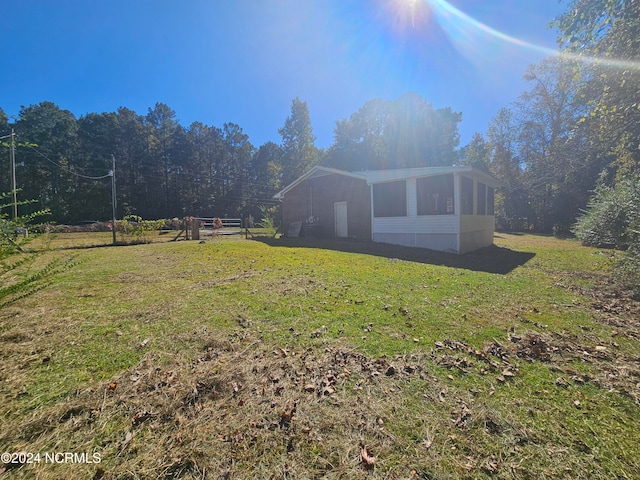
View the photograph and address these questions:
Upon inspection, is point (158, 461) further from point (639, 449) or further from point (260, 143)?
point (260, 143)

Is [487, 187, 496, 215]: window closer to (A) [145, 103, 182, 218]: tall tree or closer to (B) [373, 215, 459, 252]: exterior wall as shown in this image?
(B) [373, 215, 459, 252]: exterior wall

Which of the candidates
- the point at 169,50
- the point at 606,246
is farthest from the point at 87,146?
the point at 606,246

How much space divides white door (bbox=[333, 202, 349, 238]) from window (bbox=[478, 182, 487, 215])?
6.83 metres

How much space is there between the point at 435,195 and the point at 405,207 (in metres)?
1.38

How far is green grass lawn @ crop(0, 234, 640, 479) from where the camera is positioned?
169 centimetres

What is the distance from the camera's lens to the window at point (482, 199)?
44.0ft

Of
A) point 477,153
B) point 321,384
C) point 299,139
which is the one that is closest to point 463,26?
point 321,384

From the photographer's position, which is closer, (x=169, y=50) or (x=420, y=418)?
(x=420, y=418)

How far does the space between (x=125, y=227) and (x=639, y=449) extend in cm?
1747

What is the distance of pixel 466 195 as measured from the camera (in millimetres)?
11961

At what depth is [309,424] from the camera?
6.47ft

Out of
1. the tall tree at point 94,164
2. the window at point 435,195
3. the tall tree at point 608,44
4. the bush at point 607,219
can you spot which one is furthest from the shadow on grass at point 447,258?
the tall tree at point 94,164

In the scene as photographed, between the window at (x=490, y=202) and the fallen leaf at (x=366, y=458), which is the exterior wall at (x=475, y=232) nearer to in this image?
the window at (x=490, y=202)

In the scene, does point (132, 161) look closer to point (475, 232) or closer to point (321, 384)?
point (475, 232)
